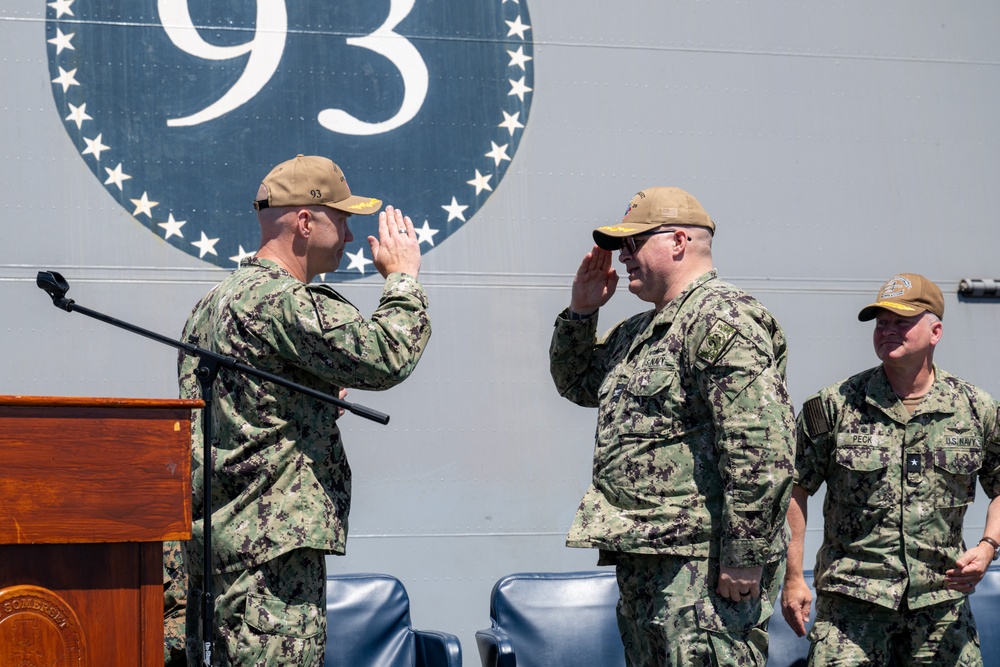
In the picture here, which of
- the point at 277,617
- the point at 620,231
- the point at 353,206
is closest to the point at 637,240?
the point at 620,231

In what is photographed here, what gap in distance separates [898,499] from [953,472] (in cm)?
21

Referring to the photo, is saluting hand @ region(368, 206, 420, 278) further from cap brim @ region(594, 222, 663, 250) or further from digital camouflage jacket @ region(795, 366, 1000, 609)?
digital camouflage jacket @ region(795, 366, 1000, 609)

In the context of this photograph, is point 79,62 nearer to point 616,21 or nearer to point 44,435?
point 616,21

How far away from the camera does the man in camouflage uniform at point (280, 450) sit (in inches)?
109

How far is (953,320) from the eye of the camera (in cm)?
527

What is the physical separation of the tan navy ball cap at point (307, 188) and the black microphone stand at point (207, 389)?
0.54 metres

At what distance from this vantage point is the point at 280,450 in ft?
9.38

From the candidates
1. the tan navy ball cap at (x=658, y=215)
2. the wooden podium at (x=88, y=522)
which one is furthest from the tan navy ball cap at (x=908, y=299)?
the wooden podium at (x=88, y=522)

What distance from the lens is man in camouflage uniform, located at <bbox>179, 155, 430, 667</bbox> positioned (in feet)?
9.12

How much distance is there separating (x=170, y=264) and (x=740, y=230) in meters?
2.44

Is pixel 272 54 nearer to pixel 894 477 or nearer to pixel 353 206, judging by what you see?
pixel 353 206

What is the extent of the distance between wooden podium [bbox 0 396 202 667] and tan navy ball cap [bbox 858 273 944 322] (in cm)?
246

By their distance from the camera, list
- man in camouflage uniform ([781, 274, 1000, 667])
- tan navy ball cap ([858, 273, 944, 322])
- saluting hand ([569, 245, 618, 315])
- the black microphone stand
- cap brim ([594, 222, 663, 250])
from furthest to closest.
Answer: tan navy ball cap ([858, 273, 944, 322]) < man in camouflage uniform ([781, 274, 1000, 667]) < saluting hand ([569, 245, 618, 315]) < cap brim ([594, 222, 663, 250]) < the black microphone stand

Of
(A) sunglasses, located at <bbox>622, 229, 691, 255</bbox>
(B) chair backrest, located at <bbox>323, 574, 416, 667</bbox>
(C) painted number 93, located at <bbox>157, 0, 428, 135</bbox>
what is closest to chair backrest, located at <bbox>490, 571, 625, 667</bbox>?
(B) chair backrest, located at <bbox>323, 574, 416, 667</bbox>
